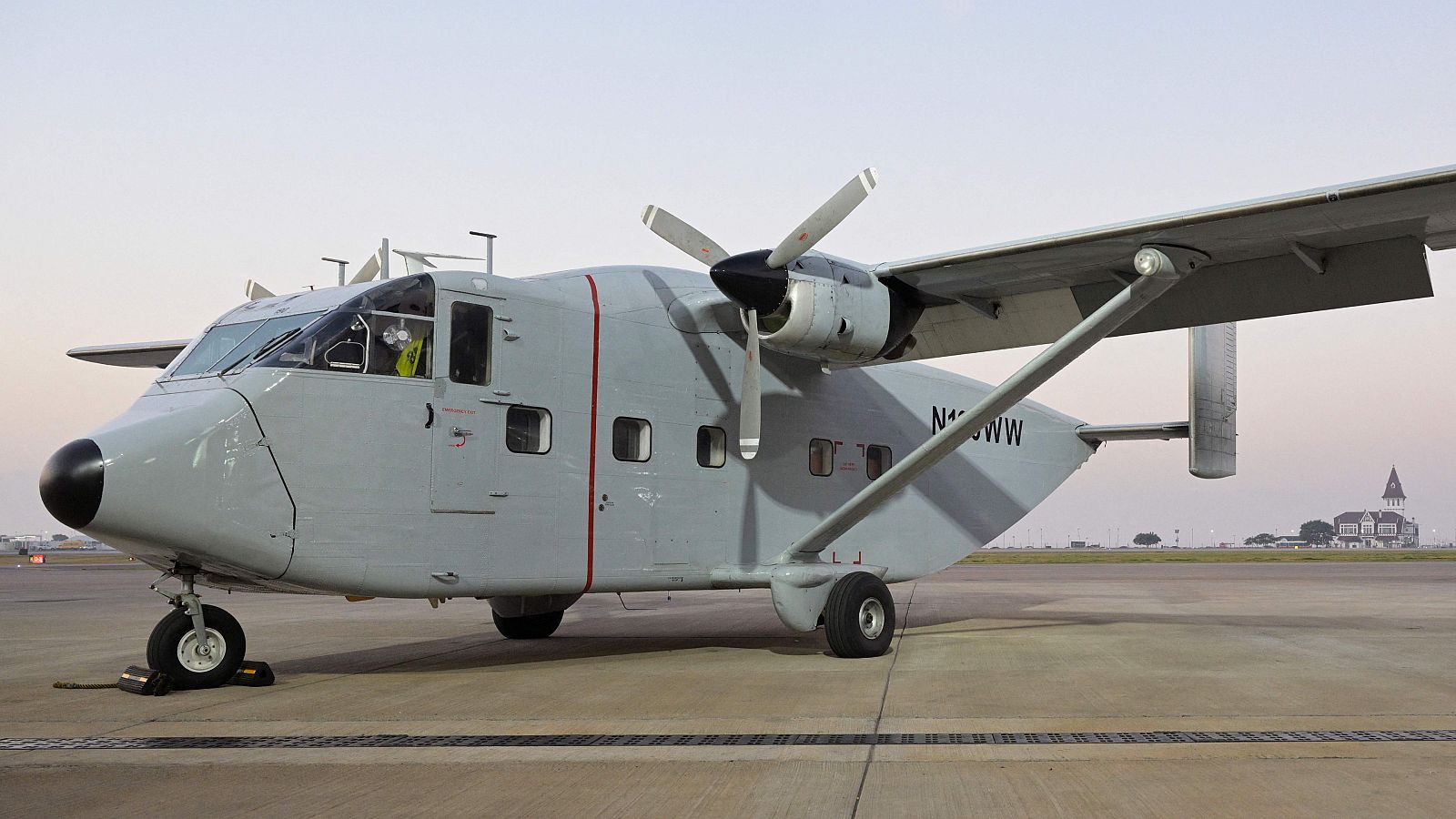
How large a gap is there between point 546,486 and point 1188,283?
6917 mm

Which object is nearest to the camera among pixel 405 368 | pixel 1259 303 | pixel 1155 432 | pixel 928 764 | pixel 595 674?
pixel 928 764

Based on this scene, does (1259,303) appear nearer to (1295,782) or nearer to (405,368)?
(1295,782)

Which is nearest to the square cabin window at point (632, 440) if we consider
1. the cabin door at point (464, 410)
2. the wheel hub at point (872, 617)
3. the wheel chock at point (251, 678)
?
the cabin door at point (464, 410)

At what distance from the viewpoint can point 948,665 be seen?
1023cm

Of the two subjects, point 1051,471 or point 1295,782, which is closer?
point 1295,782

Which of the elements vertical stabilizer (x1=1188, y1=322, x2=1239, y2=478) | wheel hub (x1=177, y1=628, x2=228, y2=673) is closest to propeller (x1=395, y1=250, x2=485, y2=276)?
wheel hub (x1=177, y1=628, x2=228, y2=673)

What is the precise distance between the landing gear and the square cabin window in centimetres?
367

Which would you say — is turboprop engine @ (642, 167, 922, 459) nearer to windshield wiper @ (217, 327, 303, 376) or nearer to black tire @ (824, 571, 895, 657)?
black tire @ (824, 571, 895, 657)

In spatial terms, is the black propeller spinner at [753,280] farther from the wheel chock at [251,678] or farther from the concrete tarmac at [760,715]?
the wheel chock at [251,678]

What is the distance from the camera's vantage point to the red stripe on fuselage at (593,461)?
10148 mm

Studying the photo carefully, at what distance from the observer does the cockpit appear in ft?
28.5

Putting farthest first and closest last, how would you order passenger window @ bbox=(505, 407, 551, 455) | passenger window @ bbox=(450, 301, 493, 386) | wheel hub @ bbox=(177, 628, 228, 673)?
passenger window @ bbox=(505, 407, 551, 455), passenger window @ bbox=(450, 301, 493, 386), wheel hub @ bbox=(177, 628, 228, 673)

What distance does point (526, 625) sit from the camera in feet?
43.2

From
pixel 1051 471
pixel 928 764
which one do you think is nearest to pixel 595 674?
pixel 928 764
